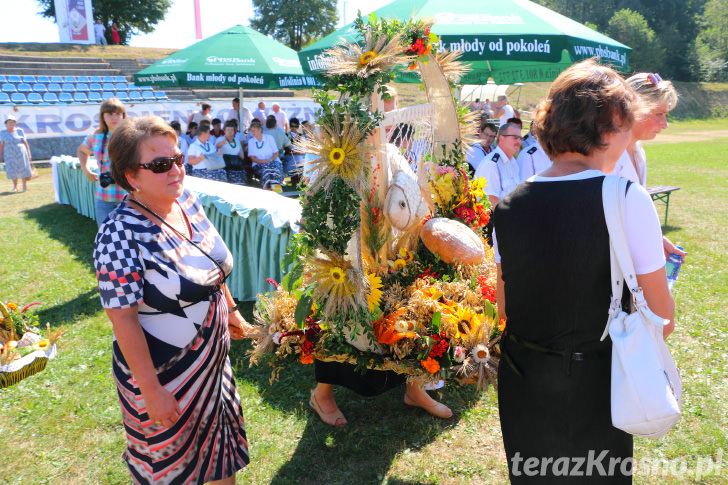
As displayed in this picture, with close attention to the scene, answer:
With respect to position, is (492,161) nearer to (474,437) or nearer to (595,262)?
(474,437)

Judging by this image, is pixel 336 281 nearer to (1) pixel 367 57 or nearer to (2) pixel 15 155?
(1) pixel 367 57

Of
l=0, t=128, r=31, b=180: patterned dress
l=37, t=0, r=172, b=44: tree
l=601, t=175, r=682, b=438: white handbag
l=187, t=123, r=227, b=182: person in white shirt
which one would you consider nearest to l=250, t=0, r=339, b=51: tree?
l=37, t=0, r=172, b=44: tree

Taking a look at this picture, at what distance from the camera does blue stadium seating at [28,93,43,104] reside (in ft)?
59.0

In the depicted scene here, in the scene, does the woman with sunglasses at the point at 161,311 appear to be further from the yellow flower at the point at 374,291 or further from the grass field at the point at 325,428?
the grass field at the point at 325,428

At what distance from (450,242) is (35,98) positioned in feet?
66.6

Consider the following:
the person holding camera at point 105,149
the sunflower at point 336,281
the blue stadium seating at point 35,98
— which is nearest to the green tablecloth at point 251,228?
the person holding camera at point 105,149

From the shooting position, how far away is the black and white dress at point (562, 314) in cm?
138

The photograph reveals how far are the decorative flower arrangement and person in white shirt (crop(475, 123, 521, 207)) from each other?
2125 millimetres

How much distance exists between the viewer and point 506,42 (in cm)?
525

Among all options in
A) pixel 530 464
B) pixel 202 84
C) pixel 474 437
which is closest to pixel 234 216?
pixel 474 437

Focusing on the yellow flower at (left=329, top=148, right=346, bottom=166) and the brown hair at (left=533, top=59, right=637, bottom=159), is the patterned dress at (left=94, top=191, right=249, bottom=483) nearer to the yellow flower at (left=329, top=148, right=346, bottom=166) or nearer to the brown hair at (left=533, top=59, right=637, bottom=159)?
the yellow flower at (left=329, top=148, right=346, bottom=166)

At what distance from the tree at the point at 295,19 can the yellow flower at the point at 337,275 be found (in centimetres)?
4555

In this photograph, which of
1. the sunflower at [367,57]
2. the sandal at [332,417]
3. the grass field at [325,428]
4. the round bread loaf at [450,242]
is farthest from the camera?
the sandal at [332,417]

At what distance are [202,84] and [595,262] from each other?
28.6 feet
